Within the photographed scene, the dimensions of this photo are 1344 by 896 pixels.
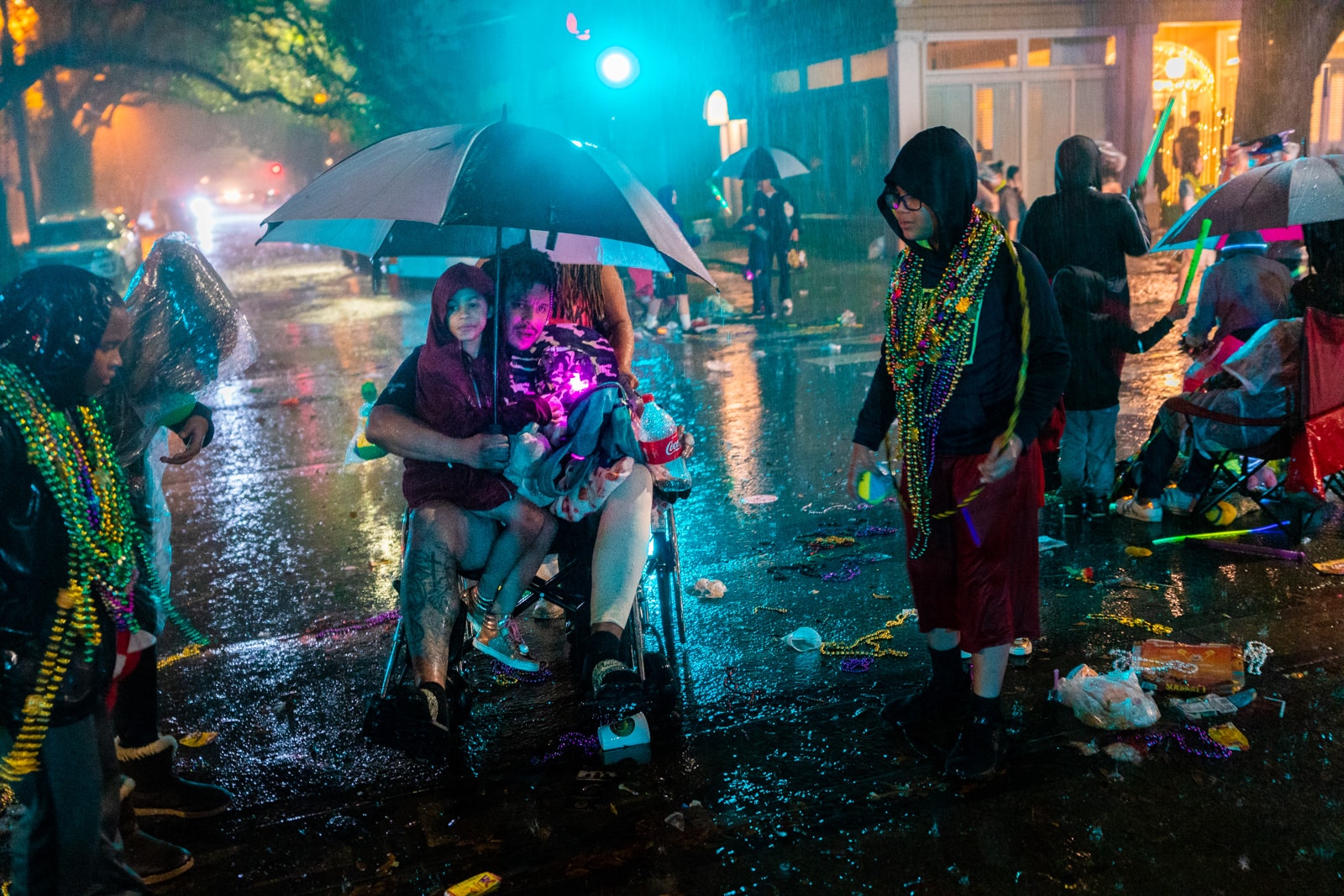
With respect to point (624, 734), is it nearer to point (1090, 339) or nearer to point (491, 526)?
point (491, 526)

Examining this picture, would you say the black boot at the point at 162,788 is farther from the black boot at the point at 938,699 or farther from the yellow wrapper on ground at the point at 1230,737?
the yellow wrapper on ground at the point at 1230,737

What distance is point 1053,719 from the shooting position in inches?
154

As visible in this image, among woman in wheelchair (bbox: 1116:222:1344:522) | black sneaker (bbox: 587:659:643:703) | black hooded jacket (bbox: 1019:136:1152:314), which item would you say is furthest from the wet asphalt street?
black hooded jacket (bbox: 1019:136:1152:314)

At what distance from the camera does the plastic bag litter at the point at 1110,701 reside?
3.80m

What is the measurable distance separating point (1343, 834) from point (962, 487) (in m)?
1.45

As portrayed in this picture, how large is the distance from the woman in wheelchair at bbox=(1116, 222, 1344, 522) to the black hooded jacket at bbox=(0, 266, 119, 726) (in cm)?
480

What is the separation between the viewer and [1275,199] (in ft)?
17.1

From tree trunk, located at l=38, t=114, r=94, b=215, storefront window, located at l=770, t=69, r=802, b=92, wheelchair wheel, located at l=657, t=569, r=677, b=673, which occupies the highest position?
tree trunk, located at l=38, t=114, r=94, b=215

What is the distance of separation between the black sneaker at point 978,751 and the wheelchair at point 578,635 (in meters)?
1.02

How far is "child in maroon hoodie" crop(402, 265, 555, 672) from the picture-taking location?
4.01 metres

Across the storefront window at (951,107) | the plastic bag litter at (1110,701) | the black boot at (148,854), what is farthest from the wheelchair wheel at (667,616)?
the storefront window at (951,107)

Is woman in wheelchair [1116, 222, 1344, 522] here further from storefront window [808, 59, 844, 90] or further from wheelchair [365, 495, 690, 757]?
storefront window [808, 59, 844, 90]

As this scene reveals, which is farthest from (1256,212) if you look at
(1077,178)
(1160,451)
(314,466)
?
(314,466)

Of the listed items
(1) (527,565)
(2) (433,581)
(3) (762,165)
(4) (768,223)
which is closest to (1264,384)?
(1) (527,565)
